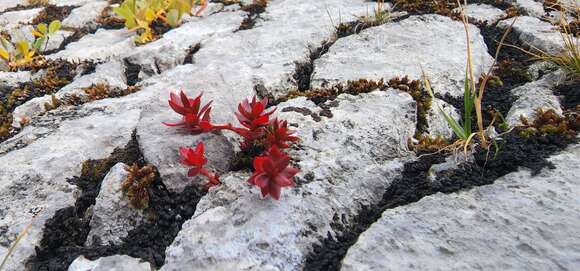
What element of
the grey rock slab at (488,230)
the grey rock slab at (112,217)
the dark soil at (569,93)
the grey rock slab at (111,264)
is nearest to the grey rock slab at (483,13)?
the dark soil at (569,93)

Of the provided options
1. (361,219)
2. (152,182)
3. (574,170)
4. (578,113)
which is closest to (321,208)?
(361,219)

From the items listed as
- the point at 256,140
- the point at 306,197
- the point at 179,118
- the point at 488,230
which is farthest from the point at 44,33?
the point at 488,230

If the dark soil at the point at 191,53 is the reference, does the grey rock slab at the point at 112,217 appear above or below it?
below

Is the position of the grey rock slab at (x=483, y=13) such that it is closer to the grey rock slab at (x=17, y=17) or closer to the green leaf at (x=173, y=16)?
the green leaf at (x=173, y=16)

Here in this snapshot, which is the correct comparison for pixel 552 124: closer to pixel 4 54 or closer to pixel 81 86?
pixel 81 86

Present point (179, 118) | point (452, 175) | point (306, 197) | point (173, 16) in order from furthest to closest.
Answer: point (173, 16) → point (179, 118) → point (452, 175) → point (306, 197)

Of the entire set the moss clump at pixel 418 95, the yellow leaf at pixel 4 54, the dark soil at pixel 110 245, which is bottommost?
the dark soil at pixel 110 245

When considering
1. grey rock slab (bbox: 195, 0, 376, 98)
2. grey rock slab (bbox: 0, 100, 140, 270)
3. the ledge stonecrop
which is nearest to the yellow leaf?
grey rock slab (bbox: 0, 100, 140, 270)
